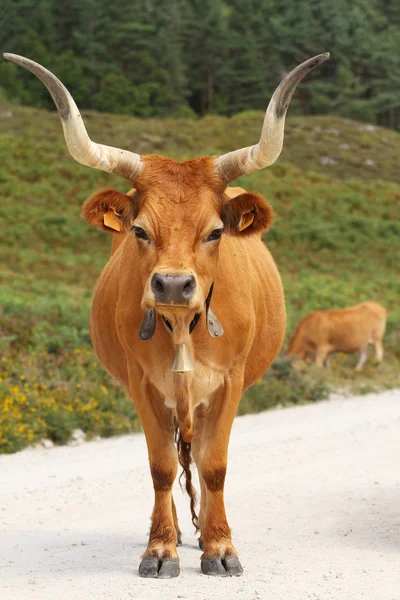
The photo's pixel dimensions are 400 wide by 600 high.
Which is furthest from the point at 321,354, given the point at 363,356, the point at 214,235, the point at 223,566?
the point at 214,235

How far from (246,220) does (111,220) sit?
2.73 ft

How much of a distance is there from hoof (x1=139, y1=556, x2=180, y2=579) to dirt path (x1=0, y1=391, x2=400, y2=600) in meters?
0.07

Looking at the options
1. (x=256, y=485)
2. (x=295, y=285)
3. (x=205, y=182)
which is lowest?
(x=295, y=285)

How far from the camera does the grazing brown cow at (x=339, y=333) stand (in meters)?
22.1

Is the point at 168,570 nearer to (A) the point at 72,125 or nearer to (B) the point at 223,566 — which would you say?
(B) the point at 223,566

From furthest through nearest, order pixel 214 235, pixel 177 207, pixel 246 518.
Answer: pixel 246 518 → pixel 214 235 → pixel 177 207

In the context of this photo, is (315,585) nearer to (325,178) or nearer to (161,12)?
(325,178)

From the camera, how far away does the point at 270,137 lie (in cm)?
615

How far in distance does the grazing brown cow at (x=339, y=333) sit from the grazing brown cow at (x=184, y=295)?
48.2 ft

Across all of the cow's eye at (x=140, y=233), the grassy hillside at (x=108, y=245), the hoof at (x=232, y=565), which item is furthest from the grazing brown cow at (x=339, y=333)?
the cow's eye at (x=140, y=233)

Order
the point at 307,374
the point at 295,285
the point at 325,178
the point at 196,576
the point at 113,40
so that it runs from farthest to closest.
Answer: the point at 113,40
the point at 325,178
the point at 295,285
the point at 307,374
the point at 196,576

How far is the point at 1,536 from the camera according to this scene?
789 cm

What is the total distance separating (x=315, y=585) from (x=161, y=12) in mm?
76092

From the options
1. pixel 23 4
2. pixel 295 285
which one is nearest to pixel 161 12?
pixel 23 4
